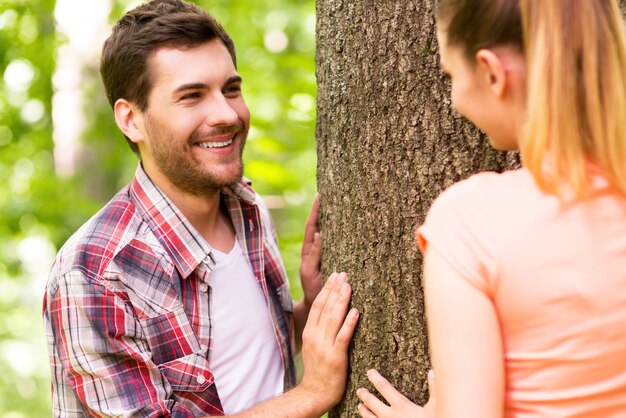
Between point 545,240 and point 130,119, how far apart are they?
1.96 meters

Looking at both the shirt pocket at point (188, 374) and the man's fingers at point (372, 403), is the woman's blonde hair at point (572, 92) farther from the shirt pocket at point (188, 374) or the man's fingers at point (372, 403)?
the shirt pocket at point (188, 374)

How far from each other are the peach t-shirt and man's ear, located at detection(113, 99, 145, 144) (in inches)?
68.0

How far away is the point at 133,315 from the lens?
2.34 metres

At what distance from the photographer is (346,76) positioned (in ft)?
7.13

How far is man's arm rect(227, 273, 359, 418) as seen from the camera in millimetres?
2191

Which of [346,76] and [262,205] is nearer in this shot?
[346,76]

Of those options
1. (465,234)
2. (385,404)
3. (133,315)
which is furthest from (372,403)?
(465,234)

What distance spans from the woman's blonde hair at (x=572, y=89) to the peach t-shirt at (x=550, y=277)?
54 mm

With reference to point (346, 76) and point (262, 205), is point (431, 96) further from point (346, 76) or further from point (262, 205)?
point (262, 205)

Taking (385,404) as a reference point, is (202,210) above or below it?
above

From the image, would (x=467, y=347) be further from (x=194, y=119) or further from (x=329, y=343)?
(x=194, y=119)

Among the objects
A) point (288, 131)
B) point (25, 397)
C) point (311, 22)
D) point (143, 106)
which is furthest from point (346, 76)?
point (25, 397)

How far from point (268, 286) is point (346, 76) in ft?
3.44

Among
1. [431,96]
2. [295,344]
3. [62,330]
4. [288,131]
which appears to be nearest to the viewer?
[431,96]
